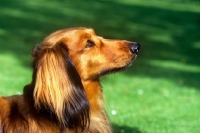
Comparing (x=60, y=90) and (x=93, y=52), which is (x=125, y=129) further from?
(x=60, y=90)

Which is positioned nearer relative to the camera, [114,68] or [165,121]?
[114,68]

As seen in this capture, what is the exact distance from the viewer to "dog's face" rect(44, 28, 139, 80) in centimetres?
580

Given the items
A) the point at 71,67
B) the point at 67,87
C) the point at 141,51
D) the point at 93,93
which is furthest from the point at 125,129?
the point at 141,51

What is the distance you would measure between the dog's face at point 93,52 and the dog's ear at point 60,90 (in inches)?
12.5

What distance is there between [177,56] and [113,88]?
478 cm

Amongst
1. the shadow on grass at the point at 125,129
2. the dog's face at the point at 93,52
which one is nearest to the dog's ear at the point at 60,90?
the dog's face at the point at 93,52

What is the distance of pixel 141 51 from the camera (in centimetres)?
1694

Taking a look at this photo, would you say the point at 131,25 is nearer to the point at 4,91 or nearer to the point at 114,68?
the point at 4,91

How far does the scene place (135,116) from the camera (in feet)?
32.7

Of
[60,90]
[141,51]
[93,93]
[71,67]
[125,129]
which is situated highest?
[71,67]

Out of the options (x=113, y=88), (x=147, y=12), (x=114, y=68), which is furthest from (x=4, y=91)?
(x=147, y=12)

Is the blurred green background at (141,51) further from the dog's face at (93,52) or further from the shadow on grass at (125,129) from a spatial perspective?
the dog's face at (93,52)

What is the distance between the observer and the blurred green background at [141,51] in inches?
402

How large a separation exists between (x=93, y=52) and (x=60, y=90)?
32.4 inches
